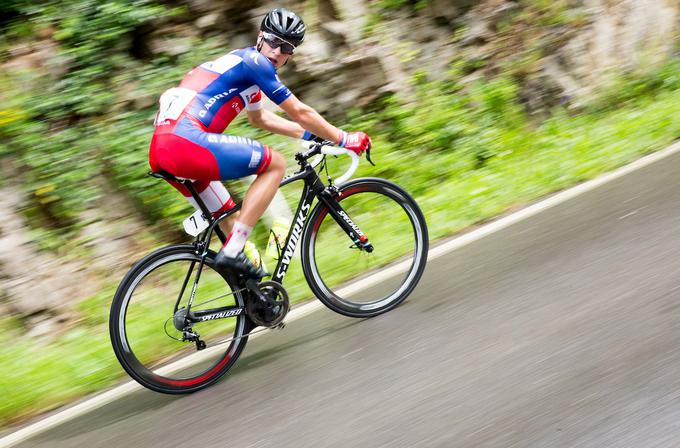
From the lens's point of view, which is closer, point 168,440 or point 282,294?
point 168,440

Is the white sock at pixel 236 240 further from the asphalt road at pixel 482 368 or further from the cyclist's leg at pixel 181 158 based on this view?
the asphalt road at pixel 482 368

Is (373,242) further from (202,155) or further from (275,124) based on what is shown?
(202,155)

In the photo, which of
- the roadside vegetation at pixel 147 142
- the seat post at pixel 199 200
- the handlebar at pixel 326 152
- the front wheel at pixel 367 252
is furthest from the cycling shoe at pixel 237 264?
the roadside vegetation at pixel 147 142

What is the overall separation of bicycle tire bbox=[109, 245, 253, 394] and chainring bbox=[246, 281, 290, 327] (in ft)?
0.28

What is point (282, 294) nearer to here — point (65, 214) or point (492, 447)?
point (492, 447)

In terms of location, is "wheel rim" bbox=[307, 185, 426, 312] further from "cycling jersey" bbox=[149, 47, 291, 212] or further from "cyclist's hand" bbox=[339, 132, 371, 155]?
"cycling jersey" bbox=[149, 47, 291, 212]

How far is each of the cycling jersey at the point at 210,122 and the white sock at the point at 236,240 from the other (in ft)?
1.04

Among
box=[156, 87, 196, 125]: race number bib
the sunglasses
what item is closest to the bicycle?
box=[156, 87, 196, 125]: race number bib

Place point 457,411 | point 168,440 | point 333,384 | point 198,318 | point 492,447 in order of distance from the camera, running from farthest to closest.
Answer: point 198,318 → point 333,384 → point 168,440 → point 457,411 → point 492,447

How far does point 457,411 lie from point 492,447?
405 millimetres

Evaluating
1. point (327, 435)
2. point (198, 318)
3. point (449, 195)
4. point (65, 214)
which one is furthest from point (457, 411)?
point (65, 214)

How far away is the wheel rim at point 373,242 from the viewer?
18.3 ft

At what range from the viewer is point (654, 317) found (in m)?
4.60

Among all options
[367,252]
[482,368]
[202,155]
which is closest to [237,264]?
[202,155]
